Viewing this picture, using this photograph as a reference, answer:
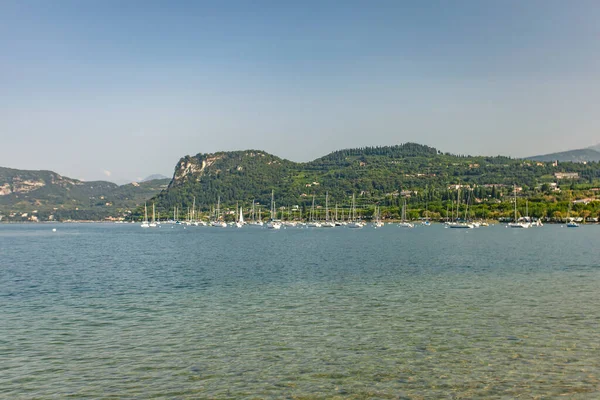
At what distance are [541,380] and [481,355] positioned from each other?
103 inches

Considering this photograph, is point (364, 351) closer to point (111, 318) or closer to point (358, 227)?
point (111, 318)

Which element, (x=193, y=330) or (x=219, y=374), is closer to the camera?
(x=219, y=374)

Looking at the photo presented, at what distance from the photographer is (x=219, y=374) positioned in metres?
15.5

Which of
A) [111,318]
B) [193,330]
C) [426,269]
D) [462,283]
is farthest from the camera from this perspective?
[426,269]

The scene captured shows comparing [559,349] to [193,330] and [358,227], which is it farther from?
[358,227]

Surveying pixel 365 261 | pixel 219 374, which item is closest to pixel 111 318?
pixel 219 374

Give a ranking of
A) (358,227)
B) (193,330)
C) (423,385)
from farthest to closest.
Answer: (358,227) → (193,330) → (423,385)

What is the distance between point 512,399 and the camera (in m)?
13.3

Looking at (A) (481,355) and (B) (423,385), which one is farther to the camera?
(A) (481,355)

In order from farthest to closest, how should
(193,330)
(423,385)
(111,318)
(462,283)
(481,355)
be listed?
1. (462,283)
2. (111,318)
3. (193,330)
4. (481,355)
5. (423,385)

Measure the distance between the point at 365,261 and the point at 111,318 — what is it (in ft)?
108

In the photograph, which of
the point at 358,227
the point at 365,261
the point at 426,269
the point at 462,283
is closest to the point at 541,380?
the point at 462,283

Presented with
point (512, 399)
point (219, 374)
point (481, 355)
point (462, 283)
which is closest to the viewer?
point (512, 399)

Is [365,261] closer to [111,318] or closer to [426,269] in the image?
[426,269]
